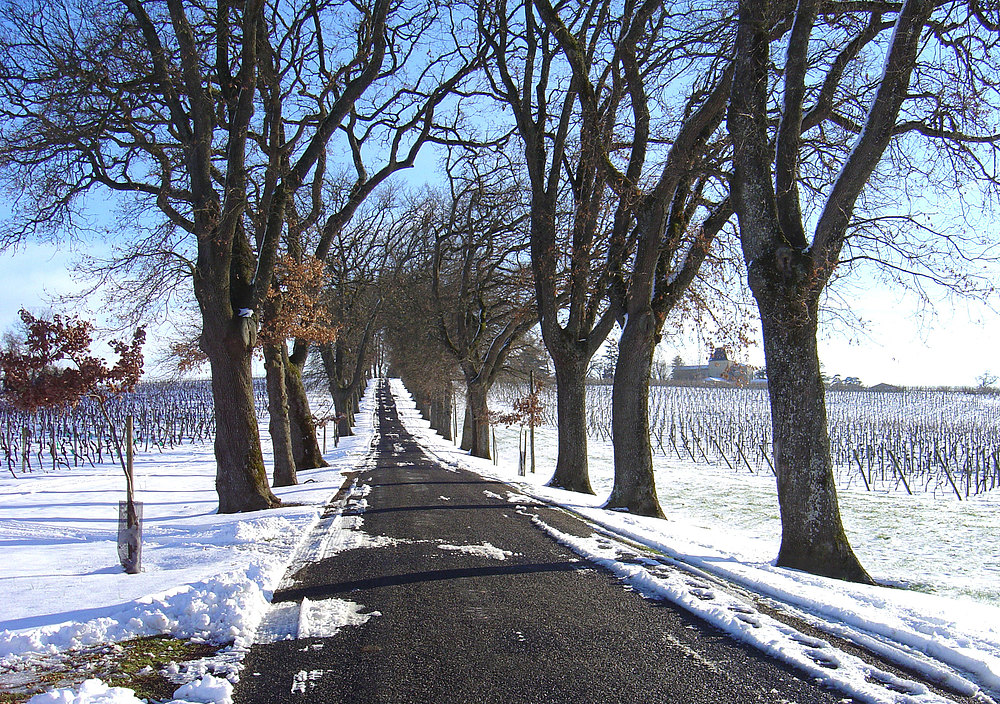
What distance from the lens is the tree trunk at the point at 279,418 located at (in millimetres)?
15484

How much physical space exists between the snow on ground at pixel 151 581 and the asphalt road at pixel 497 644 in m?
0.34

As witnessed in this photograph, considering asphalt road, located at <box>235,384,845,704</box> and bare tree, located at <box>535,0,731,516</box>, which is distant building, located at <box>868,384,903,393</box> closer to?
bare tree, located at <box>535,0,731,516</box>

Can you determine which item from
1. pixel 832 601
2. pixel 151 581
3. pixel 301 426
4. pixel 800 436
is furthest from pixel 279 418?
pixel 832 601

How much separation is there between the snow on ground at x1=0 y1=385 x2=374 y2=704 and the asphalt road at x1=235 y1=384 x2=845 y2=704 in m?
0.34

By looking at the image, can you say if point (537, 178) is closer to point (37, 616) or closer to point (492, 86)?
point (492, 86)

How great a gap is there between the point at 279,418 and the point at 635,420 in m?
8.93

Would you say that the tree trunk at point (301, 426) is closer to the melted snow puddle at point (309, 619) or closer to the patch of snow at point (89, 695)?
the melted snow puddle at point (309, 619)

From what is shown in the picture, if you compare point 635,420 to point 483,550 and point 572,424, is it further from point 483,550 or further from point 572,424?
point 483,550

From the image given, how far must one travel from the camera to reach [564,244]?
1518 centimetres

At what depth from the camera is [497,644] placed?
4031 mm

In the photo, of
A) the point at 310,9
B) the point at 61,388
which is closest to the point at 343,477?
the point at 61,388

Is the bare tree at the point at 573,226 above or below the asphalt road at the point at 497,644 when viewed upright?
above

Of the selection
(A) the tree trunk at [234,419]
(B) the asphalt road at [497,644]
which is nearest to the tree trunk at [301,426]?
(A) the tree trunk at [234,419]

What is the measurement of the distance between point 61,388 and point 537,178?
10034mm
